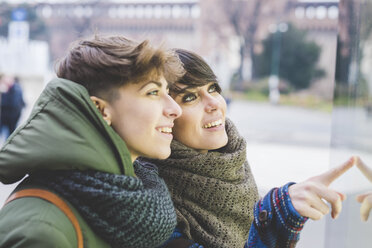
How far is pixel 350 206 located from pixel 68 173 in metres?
1.30

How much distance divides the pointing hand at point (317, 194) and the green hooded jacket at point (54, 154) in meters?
0.59

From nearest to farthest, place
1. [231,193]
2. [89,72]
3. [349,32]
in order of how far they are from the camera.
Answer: [89,72], [231,193], [349,32]

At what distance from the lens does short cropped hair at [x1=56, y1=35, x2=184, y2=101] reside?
1.35m

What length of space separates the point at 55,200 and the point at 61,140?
155 mm

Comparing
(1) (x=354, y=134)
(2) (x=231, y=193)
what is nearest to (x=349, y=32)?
(1) (x=354, y=134)

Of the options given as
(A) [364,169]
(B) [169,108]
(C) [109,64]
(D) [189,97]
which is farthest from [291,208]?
(C) [109,64]

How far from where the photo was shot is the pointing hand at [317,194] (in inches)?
55.4

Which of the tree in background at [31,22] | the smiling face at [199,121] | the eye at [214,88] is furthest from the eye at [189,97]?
the tree in background at [31,22]

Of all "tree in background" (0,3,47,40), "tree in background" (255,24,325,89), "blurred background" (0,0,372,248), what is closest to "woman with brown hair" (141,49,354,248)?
"blurred background" (0,0,372,248)

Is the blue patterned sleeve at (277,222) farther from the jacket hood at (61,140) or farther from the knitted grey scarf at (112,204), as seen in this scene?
the jacket hood at (61,140)

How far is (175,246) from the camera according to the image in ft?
5.08

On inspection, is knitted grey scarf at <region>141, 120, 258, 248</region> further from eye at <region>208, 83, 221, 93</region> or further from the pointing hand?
the pointing hand

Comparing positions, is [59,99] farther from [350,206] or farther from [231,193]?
[350,206]

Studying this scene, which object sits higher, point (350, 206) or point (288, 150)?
point (350, 206)
